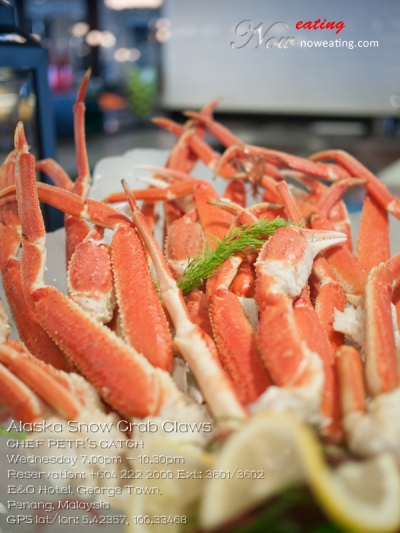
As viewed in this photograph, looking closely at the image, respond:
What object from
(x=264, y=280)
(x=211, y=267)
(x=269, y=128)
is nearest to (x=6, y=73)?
(x=211, y=267)

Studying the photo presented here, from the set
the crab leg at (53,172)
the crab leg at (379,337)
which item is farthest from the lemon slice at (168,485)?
the crab leg at (53,172)

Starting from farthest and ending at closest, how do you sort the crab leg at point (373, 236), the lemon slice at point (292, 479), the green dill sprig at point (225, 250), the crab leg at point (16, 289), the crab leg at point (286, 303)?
the crab leg at point (373, 236) < the green dill sprig at point (225, 250) < the crab leg at point (16, 289) < the crab leg at point (286, 303) < the lemon slice at point (292, 479)

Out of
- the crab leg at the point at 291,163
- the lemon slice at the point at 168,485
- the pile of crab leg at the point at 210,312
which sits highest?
the crab leg at the point at 291,163

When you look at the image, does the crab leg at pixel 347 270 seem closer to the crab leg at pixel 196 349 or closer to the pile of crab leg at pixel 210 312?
the pile of crab leg at pixel 210 312

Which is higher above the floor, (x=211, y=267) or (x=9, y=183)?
(x=9, y=183)

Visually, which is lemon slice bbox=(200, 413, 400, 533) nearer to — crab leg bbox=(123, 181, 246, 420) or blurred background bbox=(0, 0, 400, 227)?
crab leg bbox=(123, 181, 246, 420)

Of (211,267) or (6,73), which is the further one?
(6,73)

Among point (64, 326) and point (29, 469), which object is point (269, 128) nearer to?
point (64, 326)
